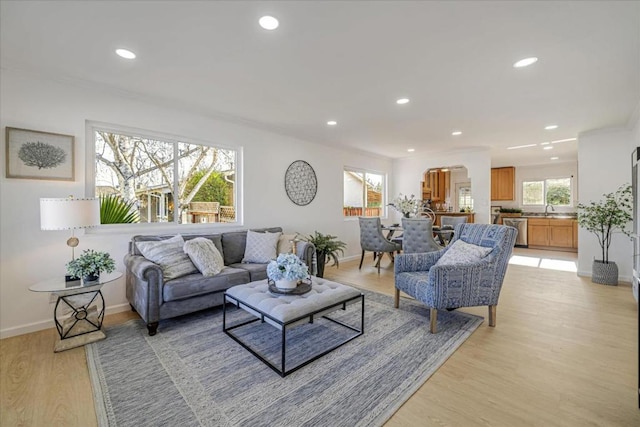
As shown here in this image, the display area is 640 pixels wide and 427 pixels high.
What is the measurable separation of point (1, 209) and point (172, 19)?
7.74ft

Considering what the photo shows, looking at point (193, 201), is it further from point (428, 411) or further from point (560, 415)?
point (560, 415)

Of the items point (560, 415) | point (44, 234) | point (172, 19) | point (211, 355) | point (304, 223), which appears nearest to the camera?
point (560, 415)

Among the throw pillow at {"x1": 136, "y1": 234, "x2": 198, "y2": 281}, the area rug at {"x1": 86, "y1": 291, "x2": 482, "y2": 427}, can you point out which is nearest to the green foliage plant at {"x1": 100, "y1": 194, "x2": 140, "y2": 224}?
the throw pillow at {"x1": 136, "y1": 234, "x2": 198, "y2": 281}

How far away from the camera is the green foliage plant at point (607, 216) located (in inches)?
166

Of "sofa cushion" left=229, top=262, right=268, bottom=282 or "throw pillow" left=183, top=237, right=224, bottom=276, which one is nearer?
"throw pillow" left=183, top=237, right=224, bottom=276

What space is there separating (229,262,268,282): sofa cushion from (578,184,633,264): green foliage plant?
514cm

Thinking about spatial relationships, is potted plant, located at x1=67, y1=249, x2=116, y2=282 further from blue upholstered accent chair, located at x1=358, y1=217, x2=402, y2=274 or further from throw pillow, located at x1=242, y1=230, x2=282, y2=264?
blue upholstered accent chair, located at x1=358, y1=217, x2=402, y2=274

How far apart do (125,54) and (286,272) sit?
2282 mm

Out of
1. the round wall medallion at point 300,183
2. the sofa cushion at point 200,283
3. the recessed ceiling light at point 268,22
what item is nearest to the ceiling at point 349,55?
the recessed ceiling light at point 268,22

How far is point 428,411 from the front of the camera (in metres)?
1.67

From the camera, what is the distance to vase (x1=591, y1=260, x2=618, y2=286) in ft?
13.8

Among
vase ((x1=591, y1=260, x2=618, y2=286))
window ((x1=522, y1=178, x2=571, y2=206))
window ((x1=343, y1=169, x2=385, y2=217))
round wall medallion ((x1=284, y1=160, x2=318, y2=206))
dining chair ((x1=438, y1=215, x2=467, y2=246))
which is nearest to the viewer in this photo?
vase ((x1=591, y1=260, x2=618, y2=286))

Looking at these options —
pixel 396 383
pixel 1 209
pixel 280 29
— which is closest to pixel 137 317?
pixel 1 209

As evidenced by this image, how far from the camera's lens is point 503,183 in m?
8.53
